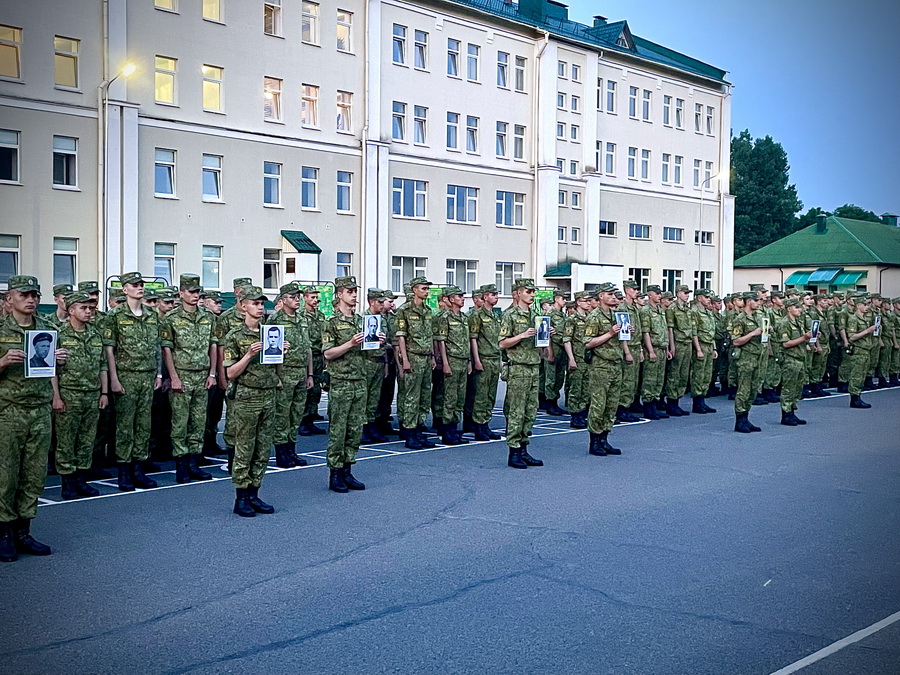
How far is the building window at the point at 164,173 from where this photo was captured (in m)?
32.6

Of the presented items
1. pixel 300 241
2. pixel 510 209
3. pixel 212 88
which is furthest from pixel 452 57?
pixel 212 88

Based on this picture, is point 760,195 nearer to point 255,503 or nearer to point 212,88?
point 212,88

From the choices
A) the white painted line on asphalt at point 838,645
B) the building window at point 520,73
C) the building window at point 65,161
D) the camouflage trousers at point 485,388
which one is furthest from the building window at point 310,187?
the white painted line on asphalt at point 838,645

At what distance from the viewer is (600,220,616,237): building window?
5006 cm

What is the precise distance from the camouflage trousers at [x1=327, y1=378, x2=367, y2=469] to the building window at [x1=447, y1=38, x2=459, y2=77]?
34.2 metres

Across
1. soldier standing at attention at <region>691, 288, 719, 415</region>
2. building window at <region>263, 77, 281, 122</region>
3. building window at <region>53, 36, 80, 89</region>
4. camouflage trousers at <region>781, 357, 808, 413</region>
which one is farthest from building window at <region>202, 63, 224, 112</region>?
camouflage trousers at <region>781, 357, 808, 413</region>

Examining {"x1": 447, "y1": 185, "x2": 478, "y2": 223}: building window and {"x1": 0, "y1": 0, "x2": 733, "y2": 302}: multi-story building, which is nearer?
{"x1": 0, "y1": 0, "x2": 733, "y2": 302}: multi-story building

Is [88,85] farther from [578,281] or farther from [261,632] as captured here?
[261,632]

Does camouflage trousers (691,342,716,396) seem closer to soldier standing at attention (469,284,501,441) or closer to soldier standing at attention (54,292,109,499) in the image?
soldier standing at attention (469,284,501,441)

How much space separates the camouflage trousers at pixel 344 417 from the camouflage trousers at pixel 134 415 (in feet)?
6.55

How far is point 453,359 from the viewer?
45.1ft

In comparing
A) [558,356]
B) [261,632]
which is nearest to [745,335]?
[558,356]

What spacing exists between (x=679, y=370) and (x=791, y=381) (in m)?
2.19

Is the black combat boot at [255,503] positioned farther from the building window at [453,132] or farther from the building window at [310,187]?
the building window at [453,132]
